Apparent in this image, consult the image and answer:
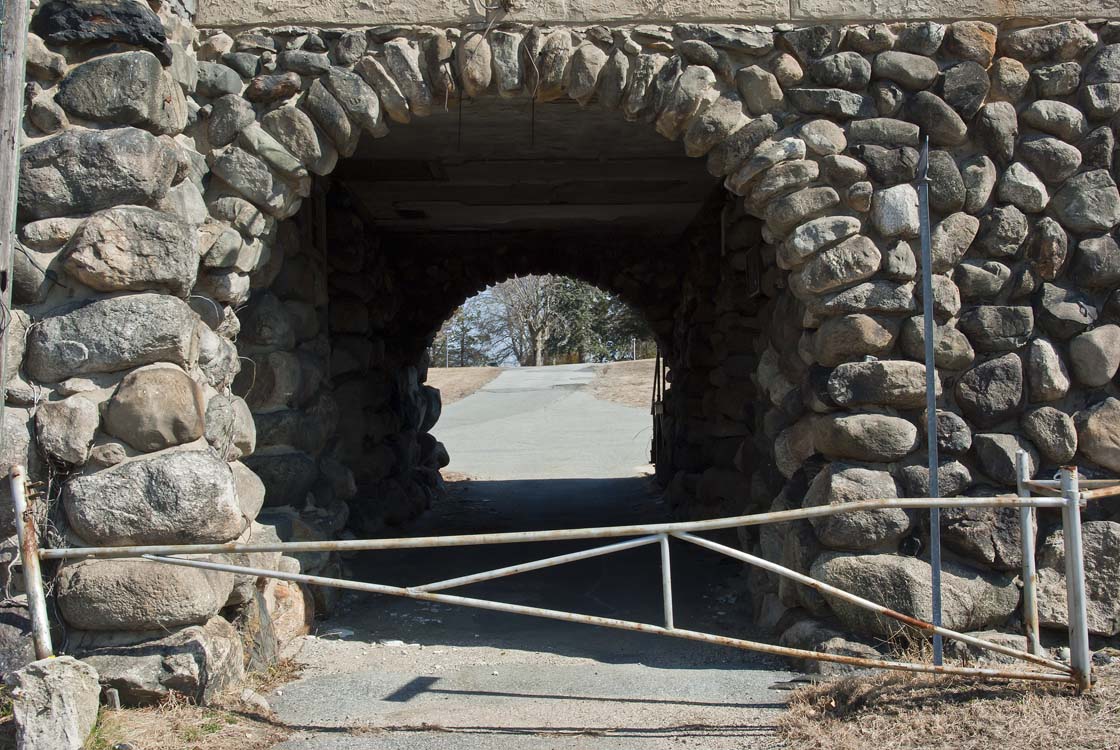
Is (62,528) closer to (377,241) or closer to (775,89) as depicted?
(775,89)

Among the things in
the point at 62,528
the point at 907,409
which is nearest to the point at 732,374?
the point at 907,409

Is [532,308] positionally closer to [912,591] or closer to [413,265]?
[413,265]

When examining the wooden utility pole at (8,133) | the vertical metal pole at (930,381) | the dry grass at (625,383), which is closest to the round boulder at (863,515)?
the vertical metal pole at (930,381)

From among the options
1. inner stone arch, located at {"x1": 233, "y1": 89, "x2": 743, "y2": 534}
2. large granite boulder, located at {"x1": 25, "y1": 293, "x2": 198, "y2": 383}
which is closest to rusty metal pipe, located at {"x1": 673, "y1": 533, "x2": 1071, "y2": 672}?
large granite boulder, located at {"x1": 25, "y1": 293, "x2": 198, "y2": 383}

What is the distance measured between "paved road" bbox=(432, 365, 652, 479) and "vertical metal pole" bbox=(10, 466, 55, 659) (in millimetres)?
8569

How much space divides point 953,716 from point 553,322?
94.7ft

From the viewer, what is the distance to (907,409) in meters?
4.19

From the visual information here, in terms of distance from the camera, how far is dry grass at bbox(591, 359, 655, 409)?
20.6m

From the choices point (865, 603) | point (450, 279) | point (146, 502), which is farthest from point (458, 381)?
point (865, 603)

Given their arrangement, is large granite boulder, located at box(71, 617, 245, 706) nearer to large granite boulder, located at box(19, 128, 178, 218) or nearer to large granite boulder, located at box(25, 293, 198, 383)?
Answer: large granite boulder, located at box(25, 293, 198, 383)

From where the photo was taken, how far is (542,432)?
1627 centimetres

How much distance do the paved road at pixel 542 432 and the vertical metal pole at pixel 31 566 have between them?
28.1ft

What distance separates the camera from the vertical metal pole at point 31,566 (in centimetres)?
323

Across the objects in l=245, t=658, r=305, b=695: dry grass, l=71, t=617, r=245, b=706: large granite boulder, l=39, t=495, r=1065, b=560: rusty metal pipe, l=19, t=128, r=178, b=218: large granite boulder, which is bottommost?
l=245, t=658, r=305, b=695: dry grass
